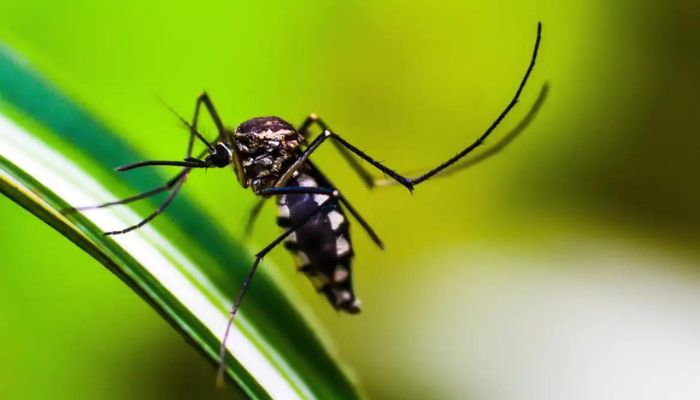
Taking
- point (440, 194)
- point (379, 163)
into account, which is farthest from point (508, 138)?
point (440, 194)

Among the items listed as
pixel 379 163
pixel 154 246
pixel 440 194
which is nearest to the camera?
pixel 154 246

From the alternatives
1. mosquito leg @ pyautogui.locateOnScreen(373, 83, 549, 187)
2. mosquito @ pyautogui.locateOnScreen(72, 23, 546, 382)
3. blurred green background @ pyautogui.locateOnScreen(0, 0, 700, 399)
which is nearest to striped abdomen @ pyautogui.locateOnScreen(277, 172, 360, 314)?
mosquito @ pyautogui.locateOnScreen(72, 23, 546, 382)

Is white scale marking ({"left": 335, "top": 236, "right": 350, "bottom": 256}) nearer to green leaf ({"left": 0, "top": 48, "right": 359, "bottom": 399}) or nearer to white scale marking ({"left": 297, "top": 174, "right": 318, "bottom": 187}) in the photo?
white scale marking ({"left": 297, "top": 174, "right": 318, "bottom": 187})

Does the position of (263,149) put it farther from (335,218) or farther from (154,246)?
(154,246)

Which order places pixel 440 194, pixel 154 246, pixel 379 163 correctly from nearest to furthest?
pixel 154 246
pixel 379 163
pixel 440 194

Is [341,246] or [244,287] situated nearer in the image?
[244,287]

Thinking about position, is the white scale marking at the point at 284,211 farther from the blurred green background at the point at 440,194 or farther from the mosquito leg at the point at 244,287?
the blurred green background at the point at 440,194

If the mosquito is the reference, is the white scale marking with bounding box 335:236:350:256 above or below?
below

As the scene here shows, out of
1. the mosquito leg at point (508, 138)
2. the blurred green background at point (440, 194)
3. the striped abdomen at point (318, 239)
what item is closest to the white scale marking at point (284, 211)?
the striped abdomen at point (318, 239)
